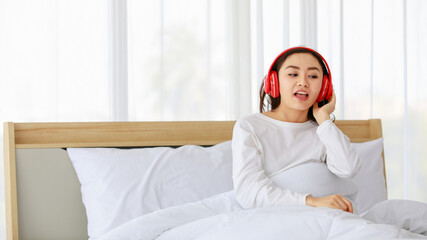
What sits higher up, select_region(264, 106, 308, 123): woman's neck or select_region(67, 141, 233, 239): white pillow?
select_region(264, 106, 308, 123): woman's neck

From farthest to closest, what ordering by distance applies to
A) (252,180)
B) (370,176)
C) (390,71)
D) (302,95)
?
(390,71)
(370,176)
(302,95)
(252,180)

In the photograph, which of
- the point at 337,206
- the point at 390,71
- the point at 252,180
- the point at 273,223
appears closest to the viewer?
the point at 273,223

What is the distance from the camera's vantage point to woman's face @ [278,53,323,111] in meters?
1.73

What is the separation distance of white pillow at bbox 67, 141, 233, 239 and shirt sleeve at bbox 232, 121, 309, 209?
31 cm

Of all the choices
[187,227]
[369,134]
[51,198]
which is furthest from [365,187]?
[51,198]

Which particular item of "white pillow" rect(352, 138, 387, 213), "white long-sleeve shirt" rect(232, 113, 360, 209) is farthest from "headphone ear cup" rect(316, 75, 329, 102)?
"white pillow" rect(352, 138, 387, 213)

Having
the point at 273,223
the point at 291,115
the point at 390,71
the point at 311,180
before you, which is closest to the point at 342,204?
the point at 311,180

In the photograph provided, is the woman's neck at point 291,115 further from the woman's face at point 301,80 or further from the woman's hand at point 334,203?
the woman's hand at point 334,203

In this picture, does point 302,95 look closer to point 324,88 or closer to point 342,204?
point 324,88

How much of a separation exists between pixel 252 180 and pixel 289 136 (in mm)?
244

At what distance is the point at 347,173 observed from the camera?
165 centimetres

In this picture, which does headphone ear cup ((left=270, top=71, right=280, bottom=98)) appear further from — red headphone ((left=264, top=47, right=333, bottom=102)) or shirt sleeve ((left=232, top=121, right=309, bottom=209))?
shirt sleeve ((left=232, top=121, right=309, bottom=209))

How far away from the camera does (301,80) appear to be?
172cm

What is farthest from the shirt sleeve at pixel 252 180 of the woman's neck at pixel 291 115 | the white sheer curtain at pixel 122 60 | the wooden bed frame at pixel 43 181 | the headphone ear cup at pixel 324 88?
the white sheer curtain at pixel 122 60
